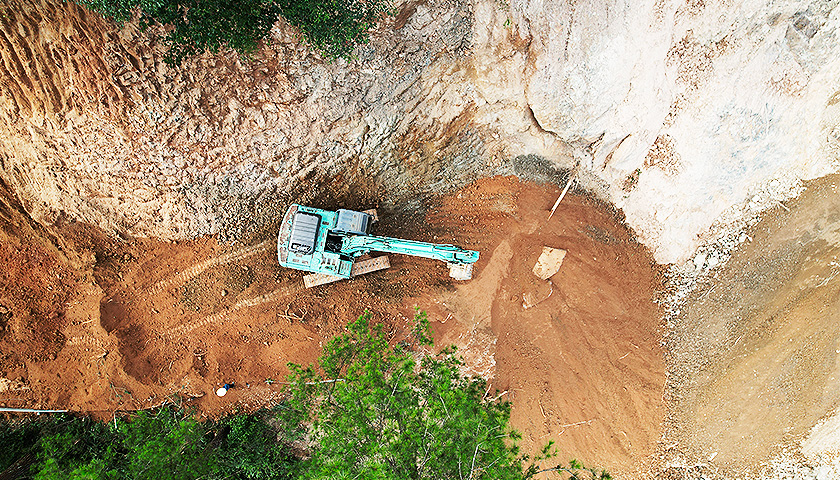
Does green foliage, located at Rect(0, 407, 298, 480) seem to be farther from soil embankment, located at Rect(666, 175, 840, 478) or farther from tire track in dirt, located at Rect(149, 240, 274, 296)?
soil embankment, located at Rect(666, 175, 840, 478)

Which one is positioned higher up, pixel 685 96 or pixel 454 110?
pixel 685 96

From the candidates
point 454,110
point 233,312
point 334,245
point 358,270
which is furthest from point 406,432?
point 454,110

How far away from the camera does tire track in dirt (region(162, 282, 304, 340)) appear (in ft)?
35.5

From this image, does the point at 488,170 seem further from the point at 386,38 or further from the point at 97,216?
the point at 97,216

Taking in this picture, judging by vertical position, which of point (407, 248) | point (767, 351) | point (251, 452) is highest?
point (407, 248)

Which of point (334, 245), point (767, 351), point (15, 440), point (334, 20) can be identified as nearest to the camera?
point (334, 20)

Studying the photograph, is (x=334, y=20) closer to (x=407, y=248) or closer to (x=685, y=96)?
(x=407, y=248)

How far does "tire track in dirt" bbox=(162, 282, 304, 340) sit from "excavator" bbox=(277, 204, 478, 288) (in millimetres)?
1025

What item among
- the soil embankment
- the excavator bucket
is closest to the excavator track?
the excavator bucket

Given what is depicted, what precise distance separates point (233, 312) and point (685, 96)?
40.8 ft

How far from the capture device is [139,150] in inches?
368

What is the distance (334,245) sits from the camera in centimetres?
1059

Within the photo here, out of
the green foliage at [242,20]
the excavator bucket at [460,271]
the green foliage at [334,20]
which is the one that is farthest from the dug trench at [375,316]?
the green foliage at [242,20]

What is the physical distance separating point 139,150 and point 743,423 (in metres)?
15.7
